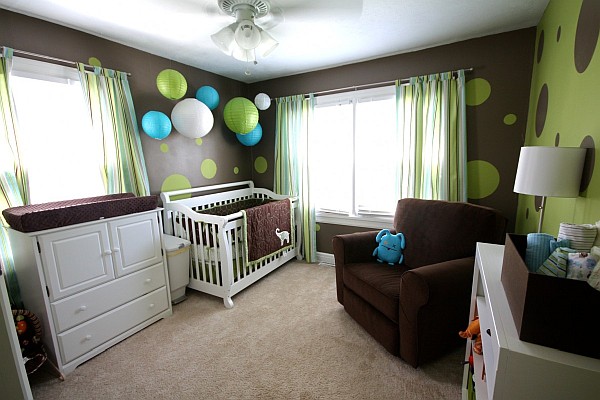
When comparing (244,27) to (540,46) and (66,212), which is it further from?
(540,46)

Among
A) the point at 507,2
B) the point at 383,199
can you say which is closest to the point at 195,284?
the point at 383,199

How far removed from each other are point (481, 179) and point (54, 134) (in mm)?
3632

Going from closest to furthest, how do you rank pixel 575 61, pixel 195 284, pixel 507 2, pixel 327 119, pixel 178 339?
pixel 575 61 → pixel 507 2 → pixel 178 339 → pixel 195 284 → pixel 327 119

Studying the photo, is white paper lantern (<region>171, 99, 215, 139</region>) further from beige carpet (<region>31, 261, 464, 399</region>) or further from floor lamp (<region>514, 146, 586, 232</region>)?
floor lamp (<region>514, 146, 586, 232</region>)

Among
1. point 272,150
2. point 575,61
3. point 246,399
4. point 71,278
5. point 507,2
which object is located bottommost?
point 246,399

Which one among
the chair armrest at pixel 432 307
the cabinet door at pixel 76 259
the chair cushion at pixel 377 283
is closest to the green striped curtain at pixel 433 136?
the chair cushion at pixel 377 283

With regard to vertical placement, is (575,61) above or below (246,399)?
above

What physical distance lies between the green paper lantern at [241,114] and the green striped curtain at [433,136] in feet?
5.00

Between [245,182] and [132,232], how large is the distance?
1.83 metres

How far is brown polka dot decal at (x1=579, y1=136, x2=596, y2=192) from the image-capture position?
1.07 metres

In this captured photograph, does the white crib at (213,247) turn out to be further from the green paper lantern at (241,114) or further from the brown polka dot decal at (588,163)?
the brown polka dot decal at (588,163)

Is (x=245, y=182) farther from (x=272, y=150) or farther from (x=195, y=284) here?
(x=195, y=284)

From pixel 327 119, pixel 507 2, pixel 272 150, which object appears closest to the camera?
pixel 507 2

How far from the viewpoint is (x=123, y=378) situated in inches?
65.2
